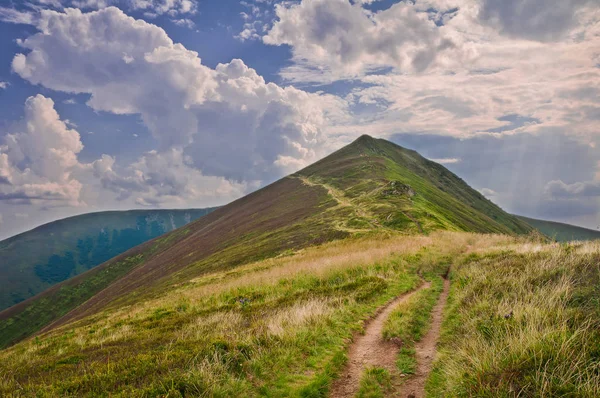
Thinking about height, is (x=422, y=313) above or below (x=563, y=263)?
below

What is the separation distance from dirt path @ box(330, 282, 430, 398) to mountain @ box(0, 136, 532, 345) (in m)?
32.7

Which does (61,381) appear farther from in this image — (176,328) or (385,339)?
(385,339)

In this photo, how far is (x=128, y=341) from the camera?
39.9 feet

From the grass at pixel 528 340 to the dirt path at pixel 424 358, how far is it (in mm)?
251

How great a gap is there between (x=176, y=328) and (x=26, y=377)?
15.5 ft

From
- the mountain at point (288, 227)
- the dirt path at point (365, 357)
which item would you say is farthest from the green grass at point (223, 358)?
the mountain at point (288, 227)

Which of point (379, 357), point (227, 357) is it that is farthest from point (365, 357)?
point (227, 357)

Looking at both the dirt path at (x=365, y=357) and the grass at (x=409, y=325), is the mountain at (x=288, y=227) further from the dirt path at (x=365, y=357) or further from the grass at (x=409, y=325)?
the dirt path at (x=365, y=357)

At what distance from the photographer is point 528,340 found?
601 centimetres

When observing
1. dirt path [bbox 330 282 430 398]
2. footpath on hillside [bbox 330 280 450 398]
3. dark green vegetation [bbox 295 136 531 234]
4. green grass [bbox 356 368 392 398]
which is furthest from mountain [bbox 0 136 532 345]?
green grass [bbox 356 368 392 398]

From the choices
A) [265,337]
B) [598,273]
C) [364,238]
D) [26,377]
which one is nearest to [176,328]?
[26,377]

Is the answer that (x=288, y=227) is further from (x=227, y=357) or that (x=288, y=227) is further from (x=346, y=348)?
(x=227, y=357)

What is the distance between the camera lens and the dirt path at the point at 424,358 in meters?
7.11

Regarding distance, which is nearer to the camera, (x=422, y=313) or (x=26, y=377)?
(x=26, y=377)
